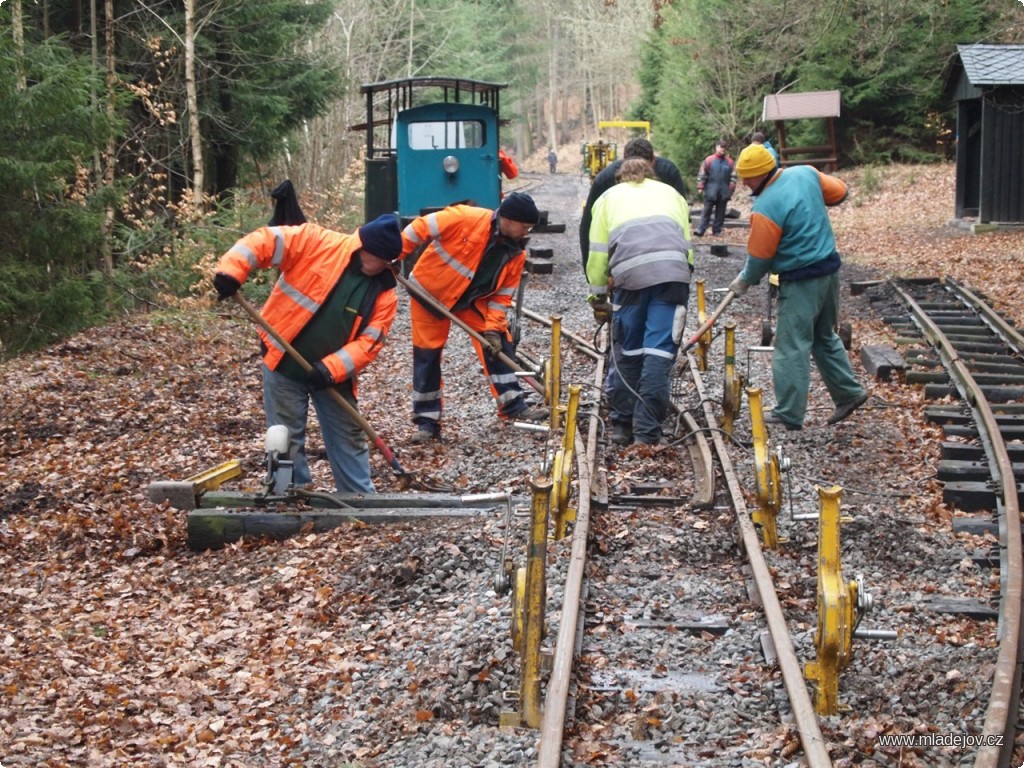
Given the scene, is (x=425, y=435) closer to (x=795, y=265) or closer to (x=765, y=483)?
(x=795, y=265)

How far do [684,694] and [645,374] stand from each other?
3969 millimetres

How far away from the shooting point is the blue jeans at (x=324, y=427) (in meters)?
7.15

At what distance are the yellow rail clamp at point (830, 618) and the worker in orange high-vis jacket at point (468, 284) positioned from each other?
4562mm

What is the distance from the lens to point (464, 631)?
205 inches

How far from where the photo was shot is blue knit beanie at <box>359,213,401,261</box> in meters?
6.85

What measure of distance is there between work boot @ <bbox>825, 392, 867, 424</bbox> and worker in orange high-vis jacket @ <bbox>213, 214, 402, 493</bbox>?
3.69 meters

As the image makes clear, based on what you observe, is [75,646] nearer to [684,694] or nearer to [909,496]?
[684,694]

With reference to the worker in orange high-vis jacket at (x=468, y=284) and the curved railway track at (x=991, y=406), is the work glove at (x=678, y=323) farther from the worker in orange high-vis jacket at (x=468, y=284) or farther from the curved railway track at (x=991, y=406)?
the curved railway track at (x=991, y=406)

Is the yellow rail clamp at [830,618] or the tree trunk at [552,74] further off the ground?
the tree trunk at [552,74]

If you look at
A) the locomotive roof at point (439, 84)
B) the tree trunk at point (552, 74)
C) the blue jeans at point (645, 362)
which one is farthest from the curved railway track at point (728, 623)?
the tree trunk at point (552, 74)

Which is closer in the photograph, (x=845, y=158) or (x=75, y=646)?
(x=75, y=646)

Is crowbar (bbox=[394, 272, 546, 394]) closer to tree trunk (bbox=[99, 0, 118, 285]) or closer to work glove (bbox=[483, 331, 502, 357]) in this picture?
work glove (bbox=[483, 331, 502, 357])

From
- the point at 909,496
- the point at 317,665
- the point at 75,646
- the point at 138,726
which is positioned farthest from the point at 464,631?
the point at 909,496

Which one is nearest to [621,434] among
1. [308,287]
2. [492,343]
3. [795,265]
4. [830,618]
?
[492,343]
